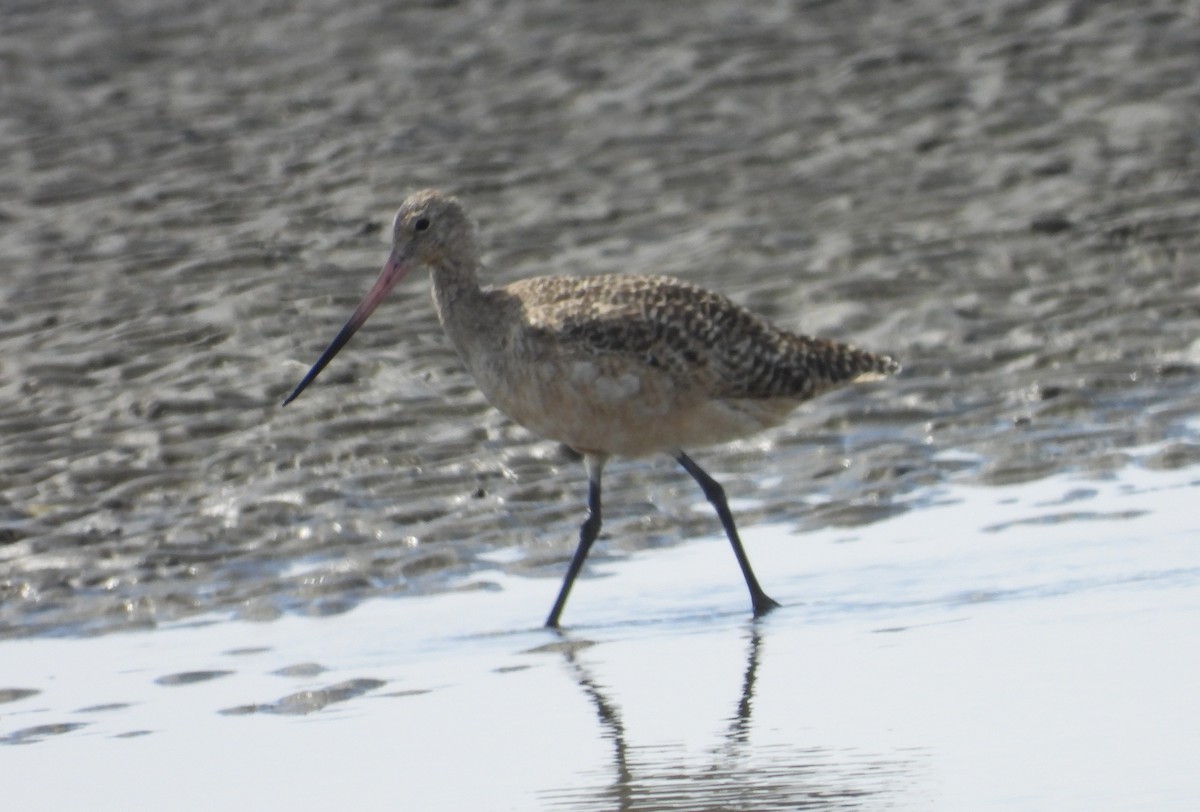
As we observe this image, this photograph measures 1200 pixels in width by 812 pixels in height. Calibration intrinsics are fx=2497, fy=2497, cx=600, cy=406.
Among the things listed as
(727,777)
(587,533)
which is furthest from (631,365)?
(727,777)

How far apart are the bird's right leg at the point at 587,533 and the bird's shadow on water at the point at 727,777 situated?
4.61ft

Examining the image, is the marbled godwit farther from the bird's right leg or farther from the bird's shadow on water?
the bird's shadow on water

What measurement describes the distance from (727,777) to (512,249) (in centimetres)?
648

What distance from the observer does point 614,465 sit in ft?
29.4

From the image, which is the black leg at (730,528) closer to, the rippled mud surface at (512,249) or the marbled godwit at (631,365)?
the marbled godwit at (631,365)

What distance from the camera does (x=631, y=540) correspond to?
8.17 metres

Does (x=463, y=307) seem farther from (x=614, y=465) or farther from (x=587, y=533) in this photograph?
(x=614, y=465)

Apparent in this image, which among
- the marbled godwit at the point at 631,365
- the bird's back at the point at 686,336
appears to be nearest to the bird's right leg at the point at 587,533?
the marbled godwit at the point at 631,365

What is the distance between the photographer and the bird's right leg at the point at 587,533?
7.27 m

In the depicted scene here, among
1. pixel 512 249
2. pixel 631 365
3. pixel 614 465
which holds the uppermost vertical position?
pixel 631 365

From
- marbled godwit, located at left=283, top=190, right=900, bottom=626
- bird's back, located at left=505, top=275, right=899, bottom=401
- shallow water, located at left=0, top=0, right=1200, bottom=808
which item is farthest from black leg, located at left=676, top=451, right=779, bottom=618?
bird's back, located at left=505, top=275, right=899, bottom=401

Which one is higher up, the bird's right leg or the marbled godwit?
the marbled godwit

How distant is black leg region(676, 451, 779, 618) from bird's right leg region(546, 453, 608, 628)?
10.5 inches

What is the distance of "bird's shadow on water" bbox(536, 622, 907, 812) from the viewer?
5093 mm
